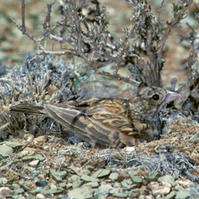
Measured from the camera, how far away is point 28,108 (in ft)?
17.7

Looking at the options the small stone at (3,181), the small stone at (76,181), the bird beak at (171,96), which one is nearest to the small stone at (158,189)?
the small stone at (76,181)

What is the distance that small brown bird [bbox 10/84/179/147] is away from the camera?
5.41m

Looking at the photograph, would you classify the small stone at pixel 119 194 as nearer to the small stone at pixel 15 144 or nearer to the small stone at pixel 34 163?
the small stone at pixel 34 163

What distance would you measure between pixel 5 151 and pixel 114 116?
1.32m

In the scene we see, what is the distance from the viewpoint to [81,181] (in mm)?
4406

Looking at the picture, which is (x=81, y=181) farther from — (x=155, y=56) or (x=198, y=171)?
(x=155, y=56)

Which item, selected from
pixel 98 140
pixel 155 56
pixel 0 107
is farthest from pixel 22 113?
pixel 155 56

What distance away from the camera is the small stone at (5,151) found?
15.8 feet

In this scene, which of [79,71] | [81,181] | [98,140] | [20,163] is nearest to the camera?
[81,181]

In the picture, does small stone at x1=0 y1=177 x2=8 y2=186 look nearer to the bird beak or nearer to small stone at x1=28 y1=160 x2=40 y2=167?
small stone at x1=28 y1=160 x2=40 y2=167

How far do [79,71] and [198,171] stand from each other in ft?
7.87

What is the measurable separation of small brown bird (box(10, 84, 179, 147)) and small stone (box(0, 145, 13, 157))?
527mm

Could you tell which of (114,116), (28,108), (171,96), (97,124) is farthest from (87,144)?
(171,96)

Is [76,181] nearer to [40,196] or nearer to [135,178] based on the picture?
[40,196]
